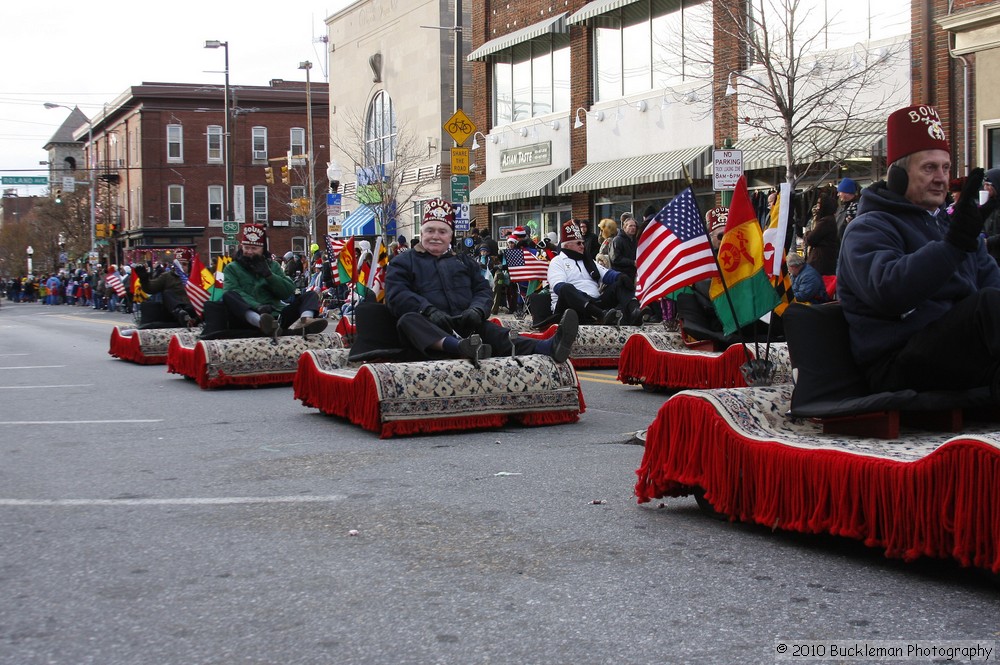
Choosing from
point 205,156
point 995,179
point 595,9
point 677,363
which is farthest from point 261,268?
point 205,156

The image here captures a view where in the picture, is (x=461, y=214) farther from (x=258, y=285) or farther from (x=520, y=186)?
(x=258, y=285)

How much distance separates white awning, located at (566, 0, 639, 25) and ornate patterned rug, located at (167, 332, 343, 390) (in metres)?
18.4

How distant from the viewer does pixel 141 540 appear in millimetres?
5773

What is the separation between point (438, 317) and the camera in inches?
396

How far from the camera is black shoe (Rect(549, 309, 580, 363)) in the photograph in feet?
31.7

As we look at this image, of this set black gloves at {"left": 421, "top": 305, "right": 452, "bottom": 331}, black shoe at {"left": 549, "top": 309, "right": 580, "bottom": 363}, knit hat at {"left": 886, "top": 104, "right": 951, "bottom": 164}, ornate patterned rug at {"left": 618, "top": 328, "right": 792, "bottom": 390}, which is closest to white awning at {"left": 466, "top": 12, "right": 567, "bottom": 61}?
ornate patterned rug at {"left": 618, "top": 328, "right": 792, "bottom": 390}

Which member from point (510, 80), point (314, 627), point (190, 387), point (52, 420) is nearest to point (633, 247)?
point (190, 387)

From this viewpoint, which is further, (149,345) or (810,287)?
(149,345)

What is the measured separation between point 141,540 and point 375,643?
208 cm

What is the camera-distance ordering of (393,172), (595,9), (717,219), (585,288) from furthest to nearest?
(393,172) < (595,9) < (585,288) < (717,219)

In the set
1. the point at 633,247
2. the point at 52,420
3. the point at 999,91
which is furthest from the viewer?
the point at 999,91

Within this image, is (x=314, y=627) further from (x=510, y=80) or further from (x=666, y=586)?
(x=510, y=80)

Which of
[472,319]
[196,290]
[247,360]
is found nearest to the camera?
[472,319]

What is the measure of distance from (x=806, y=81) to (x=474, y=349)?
15.9 m
